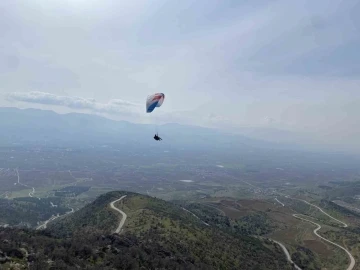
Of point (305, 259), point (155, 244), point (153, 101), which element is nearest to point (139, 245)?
point (155, 244)

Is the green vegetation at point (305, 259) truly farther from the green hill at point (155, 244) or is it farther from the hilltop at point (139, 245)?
the hilltop at point (139, 245)

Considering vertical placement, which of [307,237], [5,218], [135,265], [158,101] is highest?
[158,101]

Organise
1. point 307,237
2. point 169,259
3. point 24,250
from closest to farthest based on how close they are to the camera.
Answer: point 24,250, point 169,259, point 307,237

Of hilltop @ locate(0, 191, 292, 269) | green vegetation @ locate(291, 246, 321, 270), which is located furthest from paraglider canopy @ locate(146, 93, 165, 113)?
green vegetation @ locate(291, 246, 321, 270)

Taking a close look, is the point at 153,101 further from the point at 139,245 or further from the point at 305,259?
the point at 305,259

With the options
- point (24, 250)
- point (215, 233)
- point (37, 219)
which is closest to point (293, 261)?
point (215, 233)

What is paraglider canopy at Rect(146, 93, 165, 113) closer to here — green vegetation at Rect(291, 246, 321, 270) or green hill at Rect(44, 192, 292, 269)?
green hill at Rect(44, 192, 292, 269)

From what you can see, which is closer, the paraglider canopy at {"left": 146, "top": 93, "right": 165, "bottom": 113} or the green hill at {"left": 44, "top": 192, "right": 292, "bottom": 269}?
the green hill at {"left": 44, "top": 192, "right": 292, "bottom": 269}

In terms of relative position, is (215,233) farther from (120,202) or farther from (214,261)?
(120,202)

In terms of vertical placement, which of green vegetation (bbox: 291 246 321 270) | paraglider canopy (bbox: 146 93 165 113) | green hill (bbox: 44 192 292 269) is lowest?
green vegetation (bbox: 291 246 321 270)
